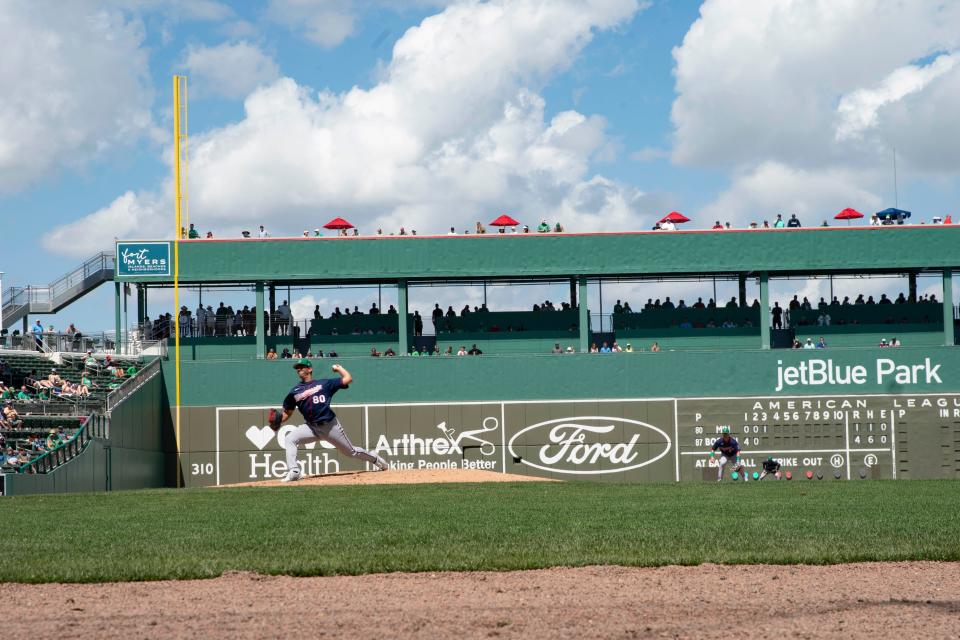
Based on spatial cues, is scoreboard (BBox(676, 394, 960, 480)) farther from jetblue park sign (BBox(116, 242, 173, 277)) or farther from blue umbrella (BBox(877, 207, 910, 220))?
jetblue park sign (BBox(116, 242, 173, 277))

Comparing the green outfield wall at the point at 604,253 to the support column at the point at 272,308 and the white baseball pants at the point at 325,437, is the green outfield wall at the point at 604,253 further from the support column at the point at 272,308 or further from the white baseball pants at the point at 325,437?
the white baseball pants at the point at 325,437

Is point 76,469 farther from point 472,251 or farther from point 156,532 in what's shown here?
point 156,532

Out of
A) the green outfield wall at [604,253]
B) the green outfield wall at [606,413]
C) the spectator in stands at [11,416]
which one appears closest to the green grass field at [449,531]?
the spectator in stands at [11,416]

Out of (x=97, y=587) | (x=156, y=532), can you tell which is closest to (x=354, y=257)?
(x=156, y=532)

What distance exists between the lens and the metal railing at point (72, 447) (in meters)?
30.2

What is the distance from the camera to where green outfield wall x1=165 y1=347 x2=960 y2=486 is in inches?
1544

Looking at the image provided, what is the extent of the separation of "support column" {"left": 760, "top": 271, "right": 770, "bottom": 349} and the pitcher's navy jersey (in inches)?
792

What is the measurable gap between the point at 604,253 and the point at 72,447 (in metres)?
18.4

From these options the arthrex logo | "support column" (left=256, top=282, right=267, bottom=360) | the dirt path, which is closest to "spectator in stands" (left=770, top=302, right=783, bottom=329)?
the arthrex logo

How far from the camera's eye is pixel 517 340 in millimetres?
42562

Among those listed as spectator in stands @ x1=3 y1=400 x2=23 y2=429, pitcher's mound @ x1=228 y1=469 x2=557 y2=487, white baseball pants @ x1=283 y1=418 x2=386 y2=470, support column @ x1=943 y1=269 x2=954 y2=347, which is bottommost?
pitcher's mound @ x1=228 y1=469 x2=557 y2=487

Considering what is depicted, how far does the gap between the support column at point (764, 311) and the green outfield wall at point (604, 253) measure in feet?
1.45

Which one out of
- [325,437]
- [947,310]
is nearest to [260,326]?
[325,437]

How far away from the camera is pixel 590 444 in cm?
4000
